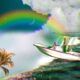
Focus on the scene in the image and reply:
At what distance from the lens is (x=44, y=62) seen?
2.93m

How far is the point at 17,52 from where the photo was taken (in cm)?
296

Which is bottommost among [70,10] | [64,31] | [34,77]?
[34,77]

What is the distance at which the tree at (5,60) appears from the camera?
2.89 m

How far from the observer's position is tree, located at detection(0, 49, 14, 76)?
2.89 meters

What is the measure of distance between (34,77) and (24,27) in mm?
472

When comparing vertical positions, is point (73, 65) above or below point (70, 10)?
below

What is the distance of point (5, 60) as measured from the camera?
2891 millimetres

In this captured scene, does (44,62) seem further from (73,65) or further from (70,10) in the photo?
(70,10)

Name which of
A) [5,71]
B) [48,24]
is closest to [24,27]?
[48,24]

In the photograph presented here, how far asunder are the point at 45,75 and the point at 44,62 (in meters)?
0.12

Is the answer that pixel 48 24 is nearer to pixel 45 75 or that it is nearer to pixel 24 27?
pixel 24 27

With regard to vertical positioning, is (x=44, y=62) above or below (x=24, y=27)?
below

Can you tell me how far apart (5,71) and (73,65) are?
0.61 meters

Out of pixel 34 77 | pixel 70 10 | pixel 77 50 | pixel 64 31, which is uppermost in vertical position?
pixel 70 10
